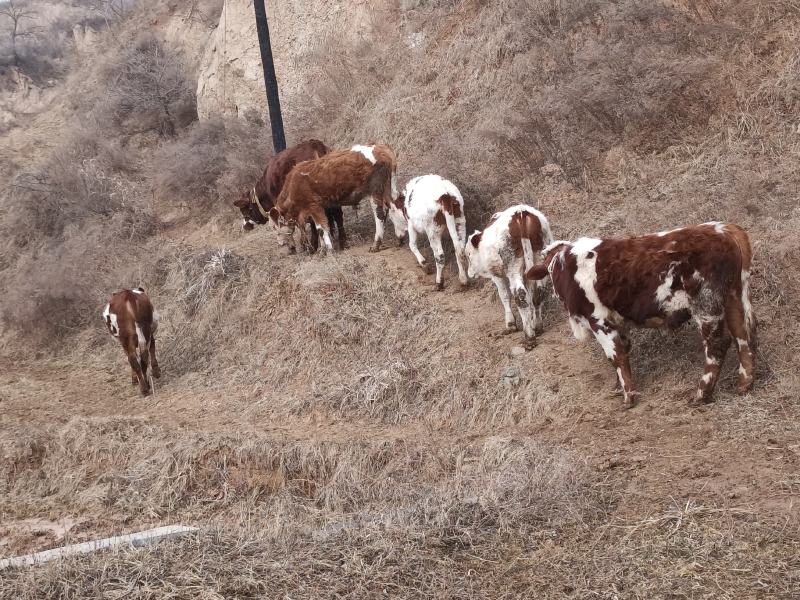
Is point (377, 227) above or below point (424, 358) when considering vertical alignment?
above

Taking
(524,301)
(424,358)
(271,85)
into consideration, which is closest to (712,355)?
(524,301)

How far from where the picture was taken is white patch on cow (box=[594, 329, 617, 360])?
763 cm

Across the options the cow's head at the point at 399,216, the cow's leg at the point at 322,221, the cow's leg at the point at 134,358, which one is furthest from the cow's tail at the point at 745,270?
the cow's leg at the point at 134,358

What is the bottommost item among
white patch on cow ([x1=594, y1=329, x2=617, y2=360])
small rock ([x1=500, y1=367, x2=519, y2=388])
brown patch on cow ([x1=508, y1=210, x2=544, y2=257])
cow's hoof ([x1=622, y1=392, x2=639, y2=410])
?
small rock ([x1=500, y1=367, x2=519, y2=388])

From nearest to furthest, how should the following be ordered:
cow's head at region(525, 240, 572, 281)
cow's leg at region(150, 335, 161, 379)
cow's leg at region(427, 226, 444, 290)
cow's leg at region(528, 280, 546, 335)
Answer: cow's head at region(525, 240, 572, 281)
cow's leg at region(528, 280, 546, 335)
cow's leg at region(427, 226, 444, 290)
cow's leg at region(150, 335, 161, 379)

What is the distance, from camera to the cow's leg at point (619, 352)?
7.61 metres

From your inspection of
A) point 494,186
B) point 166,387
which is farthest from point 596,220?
point 166,387

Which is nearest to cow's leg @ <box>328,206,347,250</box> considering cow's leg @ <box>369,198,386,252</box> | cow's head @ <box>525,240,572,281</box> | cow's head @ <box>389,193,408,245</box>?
cow's leg @ <box>369,198,386,252</box>

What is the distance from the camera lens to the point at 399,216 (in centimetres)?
1265

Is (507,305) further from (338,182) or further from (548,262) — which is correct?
(338,182)

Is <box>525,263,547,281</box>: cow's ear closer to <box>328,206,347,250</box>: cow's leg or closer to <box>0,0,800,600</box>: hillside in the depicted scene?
<box>0,0,800,600</box>: hillside

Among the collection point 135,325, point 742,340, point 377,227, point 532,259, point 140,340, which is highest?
point 532,259

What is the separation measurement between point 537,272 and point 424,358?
2091 mm

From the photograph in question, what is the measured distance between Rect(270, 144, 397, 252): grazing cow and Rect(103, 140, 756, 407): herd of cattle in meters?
0.02
